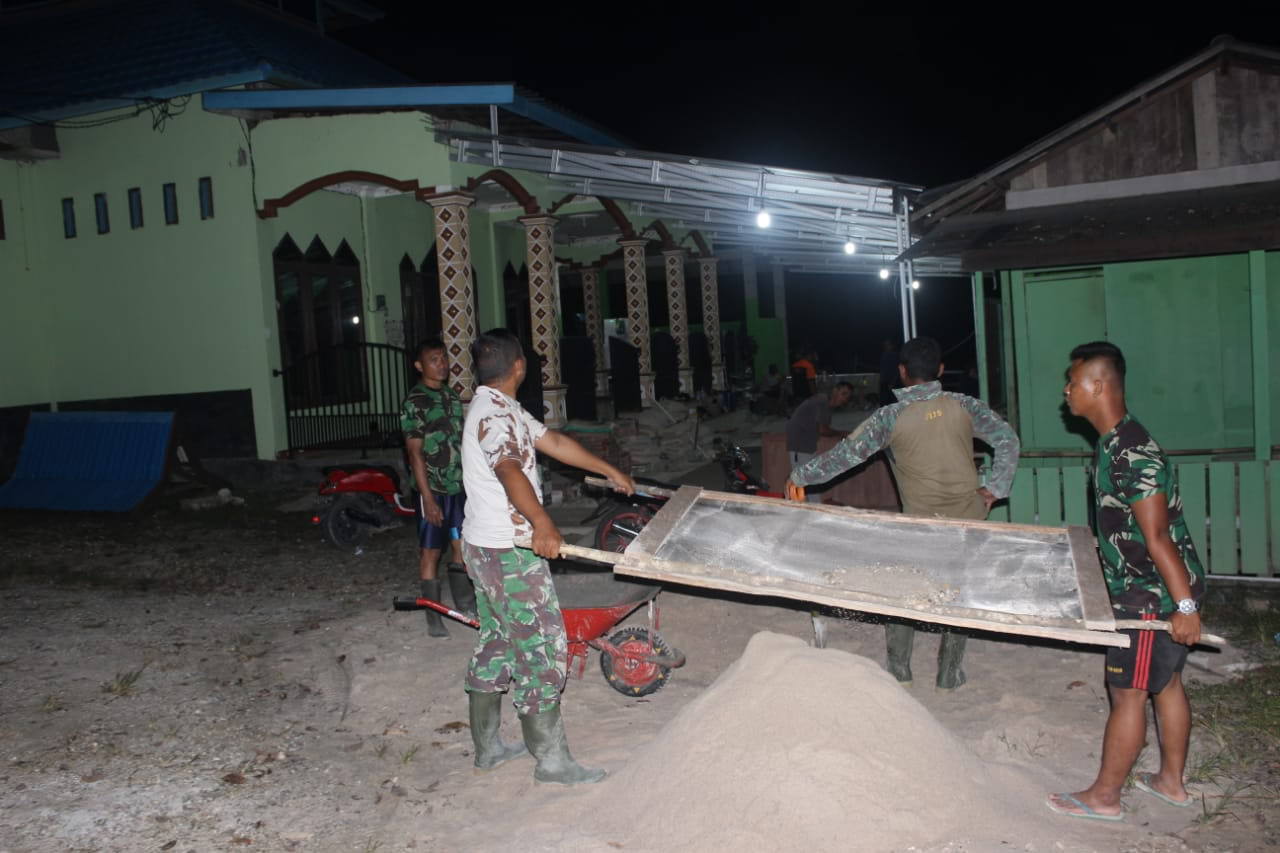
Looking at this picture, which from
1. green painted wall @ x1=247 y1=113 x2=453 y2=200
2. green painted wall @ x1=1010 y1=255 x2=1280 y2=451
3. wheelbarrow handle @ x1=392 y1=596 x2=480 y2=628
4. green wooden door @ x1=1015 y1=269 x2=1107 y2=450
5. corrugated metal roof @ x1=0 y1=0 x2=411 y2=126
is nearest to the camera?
wheelbarrow handle @ x1=392 y1=596 x2=480 y2=628

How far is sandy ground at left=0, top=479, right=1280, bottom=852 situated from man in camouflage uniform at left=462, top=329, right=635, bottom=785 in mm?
315

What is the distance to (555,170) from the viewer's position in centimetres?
1130

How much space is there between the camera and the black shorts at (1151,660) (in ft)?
11.9

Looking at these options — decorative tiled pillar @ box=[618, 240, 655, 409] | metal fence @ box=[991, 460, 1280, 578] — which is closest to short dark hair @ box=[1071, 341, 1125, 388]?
metal fence @ box=[991, 460, 1280, 578]

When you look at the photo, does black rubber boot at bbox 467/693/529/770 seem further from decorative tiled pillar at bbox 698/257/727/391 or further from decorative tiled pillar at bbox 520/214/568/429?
decorative tiled pillar at bbox 698/257/727/391

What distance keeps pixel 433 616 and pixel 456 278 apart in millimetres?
6430

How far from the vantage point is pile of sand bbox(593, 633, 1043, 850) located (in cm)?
344

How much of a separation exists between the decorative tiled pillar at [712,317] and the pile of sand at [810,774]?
682 inches

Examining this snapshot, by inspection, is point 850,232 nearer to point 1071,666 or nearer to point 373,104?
point 373,104

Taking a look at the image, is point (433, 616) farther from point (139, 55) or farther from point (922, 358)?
point (139, 55)

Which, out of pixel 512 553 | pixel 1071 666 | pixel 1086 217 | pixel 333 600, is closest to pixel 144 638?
pixel 333 600

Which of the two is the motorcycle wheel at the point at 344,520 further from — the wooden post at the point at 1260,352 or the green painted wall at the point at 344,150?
the wooden post at the point at 1260,352

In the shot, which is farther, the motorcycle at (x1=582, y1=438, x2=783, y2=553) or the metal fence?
the motorcycle at (x1=582, y1=438, x2=783, y2=553)

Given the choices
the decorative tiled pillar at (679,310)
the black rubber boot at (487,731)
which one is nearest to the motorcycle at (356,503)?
the black rubber boot at (487,731)
